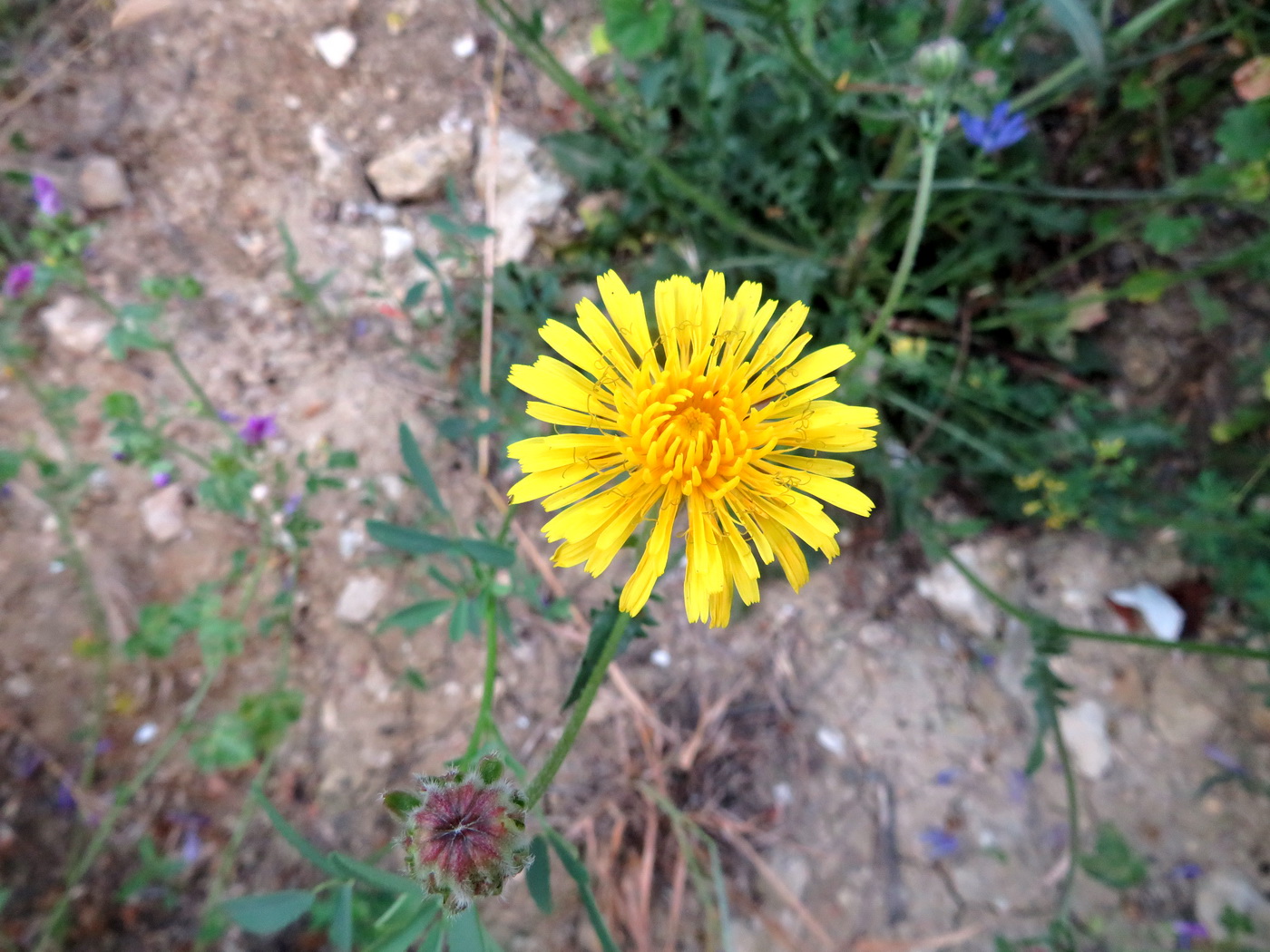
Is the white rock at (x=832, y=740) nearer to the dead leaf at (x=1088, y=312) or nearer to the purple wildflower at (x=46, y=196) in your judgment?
the dead leaf at (x=1088, y=312)

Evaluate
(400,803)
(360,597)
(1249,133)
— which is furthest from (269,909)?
(1249,133)

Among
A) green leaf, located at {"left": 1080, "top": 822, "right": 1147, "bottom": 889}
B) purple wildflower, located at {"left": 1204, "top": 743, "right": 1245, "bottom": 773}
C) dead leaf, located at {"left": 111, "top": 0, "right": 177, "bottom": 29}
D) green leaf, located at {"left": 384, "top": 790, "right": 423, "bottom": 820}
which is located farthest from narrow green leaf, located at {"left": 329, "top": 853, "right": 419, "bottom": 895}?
dead leaf, located at {"left": 111, "top": 0, "right": 177, "bottom": 29}

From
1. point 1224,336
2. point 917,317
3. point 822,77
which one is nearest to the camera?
point 822,77

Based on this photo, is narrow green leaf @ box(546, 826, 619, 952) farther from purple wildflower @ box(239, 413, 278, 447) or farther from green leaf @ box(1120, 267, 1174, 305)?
green leaf @ box(1120, 267, 1174, 305)

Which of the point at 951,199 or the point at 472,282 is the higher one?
the point at 472,282

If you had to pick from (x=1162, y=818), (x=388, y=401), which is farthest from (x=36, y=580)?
(x=1162, y=818)

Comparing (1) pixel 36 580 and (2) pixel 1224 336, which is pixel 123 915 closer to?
(1) pixel 36 580
